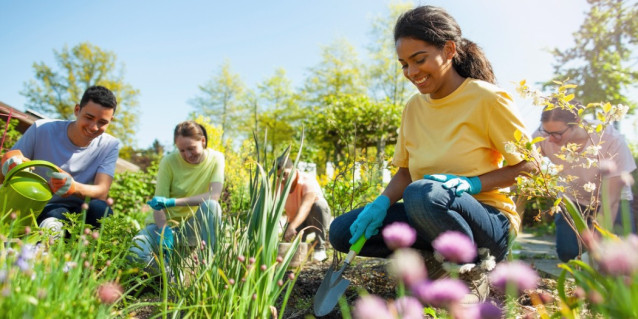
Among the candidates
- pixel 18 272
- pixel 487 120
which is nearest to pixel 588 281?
pixel 487 120

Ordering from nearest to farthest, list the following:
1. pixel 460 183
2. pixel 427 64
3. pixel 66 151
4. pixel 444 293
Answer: pixel 444 293 < pixel 460 183 < pixel 427 64 < pixel 66 151

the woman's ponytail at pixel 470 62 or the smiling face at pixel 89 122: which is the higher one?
the woman's ponytail at pixel 470 62

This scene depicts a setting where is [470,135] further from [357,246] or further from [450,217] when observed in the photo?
[357,246]

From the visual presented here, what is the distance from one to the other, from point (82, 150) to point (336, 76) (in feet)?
58.3

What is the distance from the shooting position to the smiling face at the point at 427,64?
1854 millimetres

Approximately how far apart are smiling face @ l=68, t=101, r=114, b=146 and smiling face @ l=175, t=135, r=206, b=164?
0.51 metres

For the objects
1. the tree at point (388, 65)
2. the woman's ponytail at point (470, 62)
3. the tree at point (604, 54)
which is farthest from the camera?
the tree at point (388, 65)

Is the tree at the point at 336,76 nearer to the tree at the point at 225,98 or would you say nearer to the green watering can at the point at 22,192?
the tree at the point at 225,98

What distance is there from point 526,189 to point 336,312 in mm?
876

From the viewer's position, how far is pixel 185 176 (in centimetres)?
335

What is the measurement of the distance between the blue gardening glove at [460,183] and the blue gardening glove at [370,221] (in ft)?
0.85

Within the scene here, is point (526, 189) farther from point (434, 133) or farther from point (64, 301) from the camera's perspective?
point (64, 301)

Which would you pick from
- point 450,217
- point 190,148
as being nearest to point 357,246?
point 450,217

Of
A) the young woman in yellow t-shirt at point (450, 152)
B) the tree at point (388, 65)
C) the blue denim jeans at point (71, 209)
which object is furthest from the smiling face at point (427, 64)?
the tree at point (388, 65)
